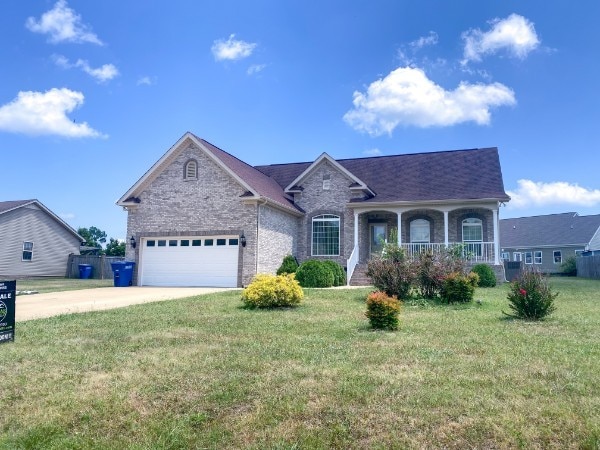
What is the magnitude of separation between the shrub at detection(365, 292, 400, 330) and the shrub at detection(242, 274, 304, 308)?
3451 mm

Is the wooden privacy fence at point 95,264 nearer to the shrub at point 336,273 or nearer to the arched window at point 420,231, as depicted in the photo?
the shrub at point 336,273

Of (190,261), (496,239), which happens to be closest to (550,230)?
(496,239)

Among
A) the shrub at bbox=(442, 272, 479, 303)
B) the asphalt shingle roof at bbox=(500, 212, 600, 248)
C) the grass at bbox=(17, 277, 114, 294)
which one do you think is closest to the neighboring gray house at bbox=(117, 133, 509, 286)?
the grass at bbox=(17, 277, 114, 294)

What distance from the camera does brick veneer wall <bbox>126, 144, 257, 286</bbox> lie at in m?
19.0

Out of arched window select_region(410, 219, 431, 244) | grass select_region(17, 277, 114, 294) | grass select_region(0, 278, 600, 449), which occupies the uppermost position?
arched window select_region(410, 219, 431, 244)

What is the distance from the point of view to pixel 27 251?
3094cm

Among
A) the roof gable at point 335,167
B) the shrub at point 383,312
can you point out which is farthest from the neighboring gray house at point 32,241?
the shrub at point 383,312

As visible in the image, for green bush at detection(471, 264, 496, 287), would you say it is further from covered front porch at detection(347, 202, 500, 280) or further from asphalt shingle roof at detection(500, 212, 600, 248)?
asphalt shingle roof at detection(500, 212, 600, 248)

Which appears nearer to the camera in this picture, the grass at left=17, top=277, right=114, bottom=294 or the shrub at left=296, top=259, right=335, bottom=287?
the shrub at left=296, top=259, right=335, bottom=287

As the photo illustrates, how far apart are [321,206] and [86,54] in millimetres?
12417

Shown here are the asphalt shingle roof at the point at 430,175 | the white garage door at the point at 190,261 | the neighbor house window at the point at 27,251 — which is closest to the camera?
the white garage door at the point at 190,261

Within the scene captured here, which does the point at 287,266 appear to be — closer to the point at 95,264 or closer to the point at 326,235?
the point at 326,235

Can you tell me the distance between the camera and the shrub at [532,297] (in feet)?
29.3

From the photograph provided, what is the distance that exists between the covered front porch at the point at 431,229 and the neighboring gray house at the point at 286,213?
1.9 inches
